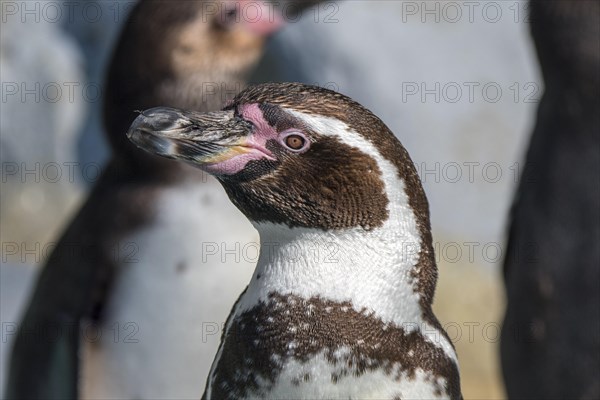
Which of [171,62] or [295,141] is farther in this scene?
[171,62]

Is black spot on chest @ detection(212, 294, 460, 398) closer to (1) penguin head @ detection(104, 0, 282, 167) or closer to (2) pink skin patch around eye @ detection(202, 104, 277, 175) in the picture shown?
(2) pink skin patch around eye @ detection(202, 104, 277, 175)

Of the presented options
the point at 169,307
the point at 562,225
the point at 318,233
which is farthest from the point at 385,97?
the point at 318,233

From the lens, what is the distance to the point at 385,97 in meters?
5.80

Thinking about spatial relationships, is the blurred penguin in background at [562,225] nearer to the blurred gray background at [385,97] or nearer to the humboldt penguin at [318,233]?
the humboldt penguin at [318,233]

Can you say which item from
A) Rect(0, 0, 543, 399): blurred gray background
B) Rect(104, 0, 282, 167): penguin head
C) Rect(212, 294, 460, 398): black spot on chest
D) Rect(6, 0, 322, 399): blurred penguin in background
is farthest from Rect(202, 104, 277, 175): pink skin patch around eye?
Rect(0, 0, 543, 399): blurred gray background

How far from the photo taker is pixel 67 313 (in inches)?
110

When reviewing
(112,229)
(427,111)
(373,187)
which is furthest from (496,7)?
(373,187)

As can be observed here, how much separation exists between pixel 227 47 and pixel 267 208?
1.52 meters

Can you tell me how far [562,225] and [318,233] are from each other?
129cm

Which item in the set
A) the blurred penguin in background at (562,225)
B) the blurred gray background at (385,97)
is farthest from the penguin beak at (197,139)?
the blurred gray background at (385,97)

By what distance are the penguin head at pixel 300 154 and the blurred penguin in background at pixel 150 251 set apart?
3.95 ft

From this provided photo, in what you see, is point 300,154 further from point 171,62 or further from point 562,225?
point 171,62

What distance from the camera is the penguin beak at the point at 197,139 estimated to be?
4.76ft

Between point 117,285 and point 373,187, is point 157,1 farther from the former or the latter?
point 373,187
